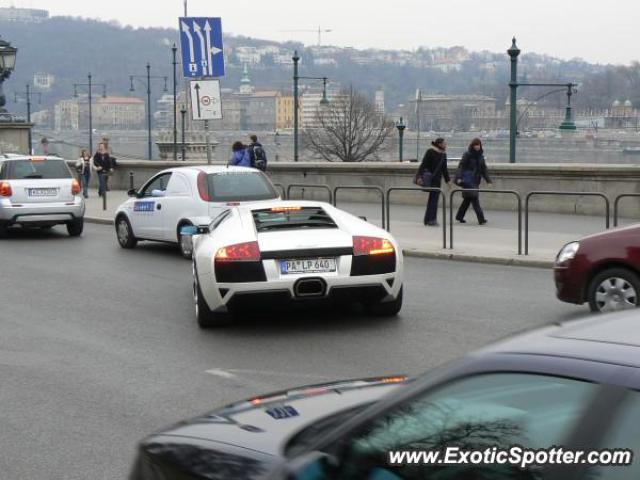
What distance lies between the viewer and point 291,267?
10297 millimetres

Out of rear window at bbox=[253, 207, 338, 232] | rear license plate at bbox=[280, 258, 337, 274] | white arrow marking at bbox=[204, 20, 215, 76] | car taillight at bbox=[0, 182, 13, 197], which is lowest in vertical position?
rear license plate at bbox=[280, 258, 337, 274]

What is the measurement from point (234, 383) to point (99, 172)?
23400 mm

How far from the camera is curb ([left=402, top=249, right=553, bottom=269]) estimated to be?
15.2 m

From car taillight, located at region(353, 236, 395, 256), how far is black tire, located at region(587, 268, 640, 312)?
6.32 ft

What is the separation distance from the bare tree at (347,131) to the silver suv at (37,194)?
70280 millimetres

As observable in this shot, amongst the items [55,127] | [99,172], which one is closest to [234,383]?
[99,172]

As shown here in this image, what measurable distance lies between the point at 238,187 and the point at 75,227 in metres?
5.72

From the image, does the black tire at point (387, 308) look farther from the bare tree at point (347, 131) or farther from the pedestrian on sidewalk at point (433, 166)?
the bare tree at point (347, 131)

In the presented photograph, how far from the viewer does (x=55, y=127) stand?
437ft

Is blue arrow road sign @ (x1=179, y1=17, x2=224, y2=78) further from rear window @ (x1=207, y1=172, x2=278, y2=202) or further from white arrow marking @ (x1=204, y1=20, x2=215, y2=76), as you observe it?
rear window @ (x1=207, y1=172, x2=278, y2=202)

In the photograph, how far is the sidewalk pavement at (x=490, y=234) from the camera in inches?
632

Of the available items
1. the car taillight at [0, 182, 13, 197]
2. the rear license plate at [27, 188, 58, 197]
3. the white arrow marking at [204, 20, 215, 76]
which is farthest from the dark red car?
the white arrow marking at [204, 20, 215, 76]

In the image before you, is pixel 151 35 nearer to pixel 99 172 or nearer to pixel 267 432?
pixel 99 172

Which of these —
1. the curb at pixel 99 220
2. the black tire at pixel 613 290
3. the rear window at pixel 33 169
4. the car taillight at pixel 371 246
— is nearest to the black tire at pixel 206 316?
the car taillight at pixel 371 246
